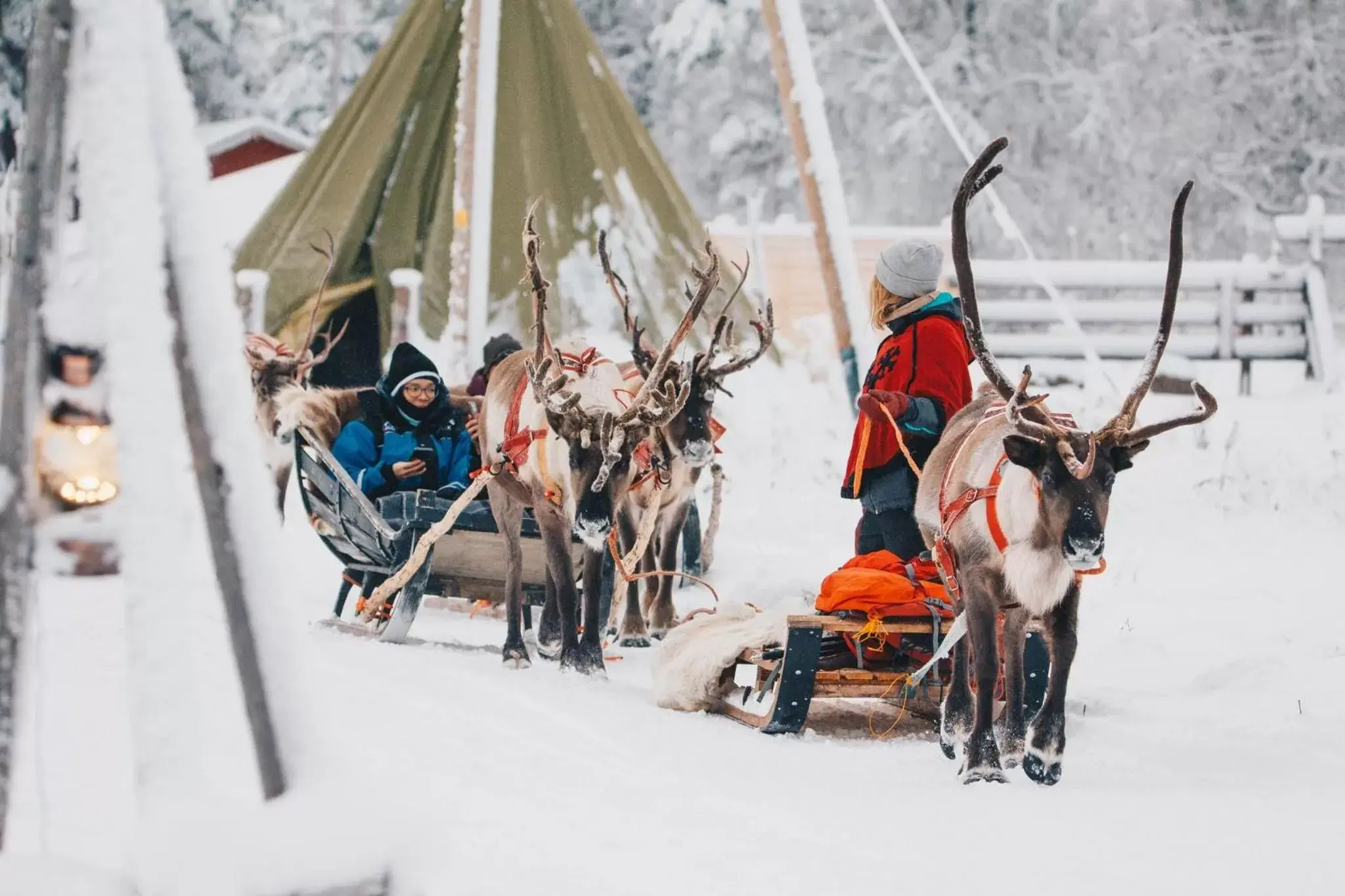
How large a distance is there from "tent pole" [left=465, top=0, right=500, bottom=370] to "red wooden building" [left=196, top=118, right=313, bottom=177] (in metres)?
14.3

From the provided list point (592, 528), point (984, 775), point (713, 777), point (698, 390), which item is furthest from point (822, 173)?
point (713, 777)

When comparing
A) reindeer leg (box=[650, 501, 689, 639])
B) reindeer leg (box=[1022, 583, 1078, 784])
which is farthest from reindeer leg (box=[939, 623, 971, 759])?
reindeer leg (box=[650, 501, 689, 639])

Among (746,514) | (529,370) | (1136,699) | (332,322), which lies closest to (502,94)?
(332,322)

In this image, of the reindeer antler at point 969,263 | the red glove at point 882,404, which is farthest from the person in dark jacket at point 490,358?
the reindeer antler at point 969,263

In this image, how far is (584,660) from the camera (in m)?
7.47

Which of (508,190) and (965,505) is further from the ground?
(508,190)

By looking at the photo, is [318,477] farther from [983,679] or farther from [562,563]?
[983,679]

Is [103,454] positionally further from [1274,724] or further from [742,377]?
[742,377]

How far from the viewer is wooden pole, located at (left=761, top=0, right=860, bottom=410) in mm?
12883

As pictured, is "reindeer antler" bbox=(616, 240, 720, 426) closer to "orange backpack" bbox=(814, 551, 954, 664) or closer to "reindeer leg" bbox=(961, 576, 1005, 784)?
"orange backpack" bbox=(814, 551, 954, 664)

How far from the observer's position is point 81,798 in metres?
3.10

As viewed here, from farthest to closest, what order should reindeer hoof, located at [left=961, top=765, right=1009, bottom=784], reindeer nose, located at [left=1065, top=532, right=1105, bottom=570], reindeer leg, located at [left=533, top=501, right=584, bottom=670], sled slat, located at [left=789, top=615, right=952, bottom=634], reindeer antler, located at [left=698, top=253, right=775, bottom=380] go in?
1. reindeer antler, located at [left=698, top=253, right=775, bottom=380]
2. reindeer leg, located at [left=533, top=501, right=584, bottom=670]
3. sled slat, located at [left=789, top=615, right=952, bottom=634]
4. reindeer hoof, located at [left=961, top=765, right=1009, bottom=784]
5. reindeer nose, located at [left=1065, top=532, right=1105, bottom=570]

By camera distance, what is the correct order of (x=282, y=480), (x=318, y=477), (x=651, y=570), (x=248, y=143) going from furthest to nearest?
(x=248, y=143) < (x=282, y=480) < (x=651, y=570) < (x=318, y=477)

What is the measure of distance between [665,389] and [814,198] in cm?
496
